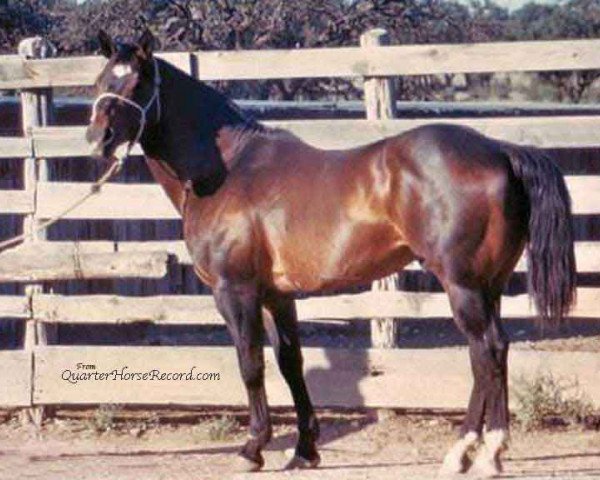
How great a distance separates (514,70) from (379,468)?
2.46 metres

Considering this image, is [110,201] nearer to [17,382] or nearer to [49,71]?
[49,71]

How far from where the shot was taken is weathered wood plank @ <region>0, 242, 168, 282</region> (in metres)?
7.21

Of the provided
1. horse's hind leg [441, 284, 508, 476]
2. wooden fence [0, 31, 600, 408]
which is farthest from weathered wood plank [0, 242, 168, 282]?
horse's hind leg [441, 284, 508, 476]

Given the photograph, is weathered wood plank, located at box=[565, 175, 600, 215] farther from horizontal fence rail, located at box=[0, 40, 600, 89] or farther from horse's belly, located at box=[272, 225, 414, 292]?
horse's belly, located at box=[272, 225, 414, 292]

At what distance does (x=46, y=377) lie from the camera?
25.9 ft

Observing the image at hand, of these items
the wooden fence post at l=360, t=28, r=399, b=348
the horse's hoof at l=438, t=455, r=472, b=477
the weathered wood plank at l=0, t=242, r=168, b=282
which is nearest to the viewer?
the horse's hoof at l=438, t=455, r=472, b=477

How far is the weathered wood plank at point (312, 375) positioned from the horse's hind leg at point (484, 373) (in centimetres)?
138

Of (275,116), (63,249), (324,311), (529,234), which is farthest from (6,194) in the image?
(275,116)

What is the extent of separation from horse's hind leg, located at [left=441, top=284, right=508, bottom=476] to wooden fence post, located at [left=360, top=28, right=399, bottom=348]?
63.3 inches

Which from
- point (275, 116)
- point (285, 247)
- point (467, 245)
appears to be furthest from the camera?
point (275, 116)

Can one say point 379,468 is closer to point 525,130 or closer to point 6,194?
point 525,130

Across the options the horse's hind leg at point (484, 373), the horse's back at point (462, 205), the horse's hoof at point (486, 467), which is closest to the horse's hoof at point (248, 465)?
the horse's hind leg at point (484, 373)

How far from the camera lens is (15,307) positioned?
786cm

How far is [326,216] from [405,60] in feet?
5.34
